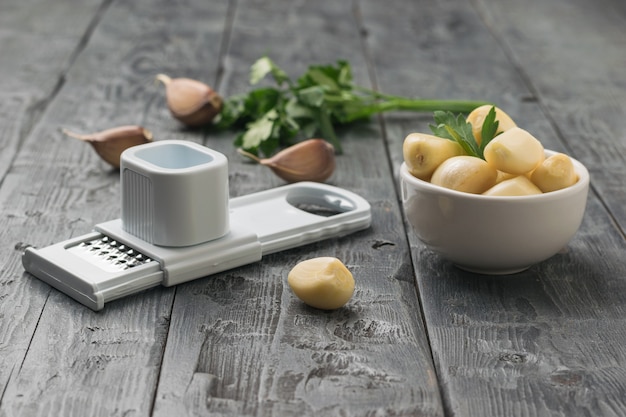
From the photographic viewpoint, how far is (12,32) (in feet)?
7.42

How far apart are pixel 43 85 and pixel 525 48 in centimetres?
117

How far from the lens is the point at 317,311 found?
97cm

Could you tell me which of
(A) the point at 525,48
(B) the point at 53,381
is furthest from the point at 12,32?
(B) the point at 53,381

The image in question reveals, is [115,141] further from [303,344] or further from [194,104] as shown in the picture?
[303,344]

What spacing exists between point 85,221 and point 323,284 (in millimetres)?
435

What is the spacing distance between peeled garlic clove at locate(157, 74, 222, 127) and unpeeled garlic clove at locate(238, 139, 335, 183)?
316mm

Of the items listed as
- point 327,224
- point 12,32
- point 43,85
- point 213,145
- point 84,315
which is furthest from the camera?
point 12,32

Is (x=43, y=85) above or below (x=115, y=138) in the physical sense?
below

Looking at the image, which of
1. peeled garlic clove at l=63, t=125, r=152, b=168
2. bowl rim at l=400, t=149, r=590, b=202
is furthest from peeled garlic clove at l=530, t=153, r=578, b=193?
peeled garlic clove at l=63, t=125, r=152, b=168

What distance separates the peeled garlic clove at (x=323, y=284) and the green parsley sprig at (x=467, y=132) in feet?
0.66

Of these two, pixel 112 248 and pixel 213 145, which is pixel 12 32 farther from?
pixel 112 248

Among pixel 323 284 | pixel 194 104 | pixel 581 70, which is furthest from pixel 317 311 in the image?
pixel 581 70

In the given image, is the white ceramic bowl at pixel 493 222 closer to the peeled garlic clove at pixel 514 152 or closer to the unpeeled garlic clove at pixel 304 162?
the peeled garlic clove at pixel 514 152

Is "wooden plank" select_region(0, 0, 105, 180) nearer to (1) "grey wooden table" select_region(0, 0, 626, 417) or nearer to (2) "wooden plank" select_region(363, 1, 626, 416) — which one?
(1) "grey wooden table" select_region(0, 0, 626, 417)
